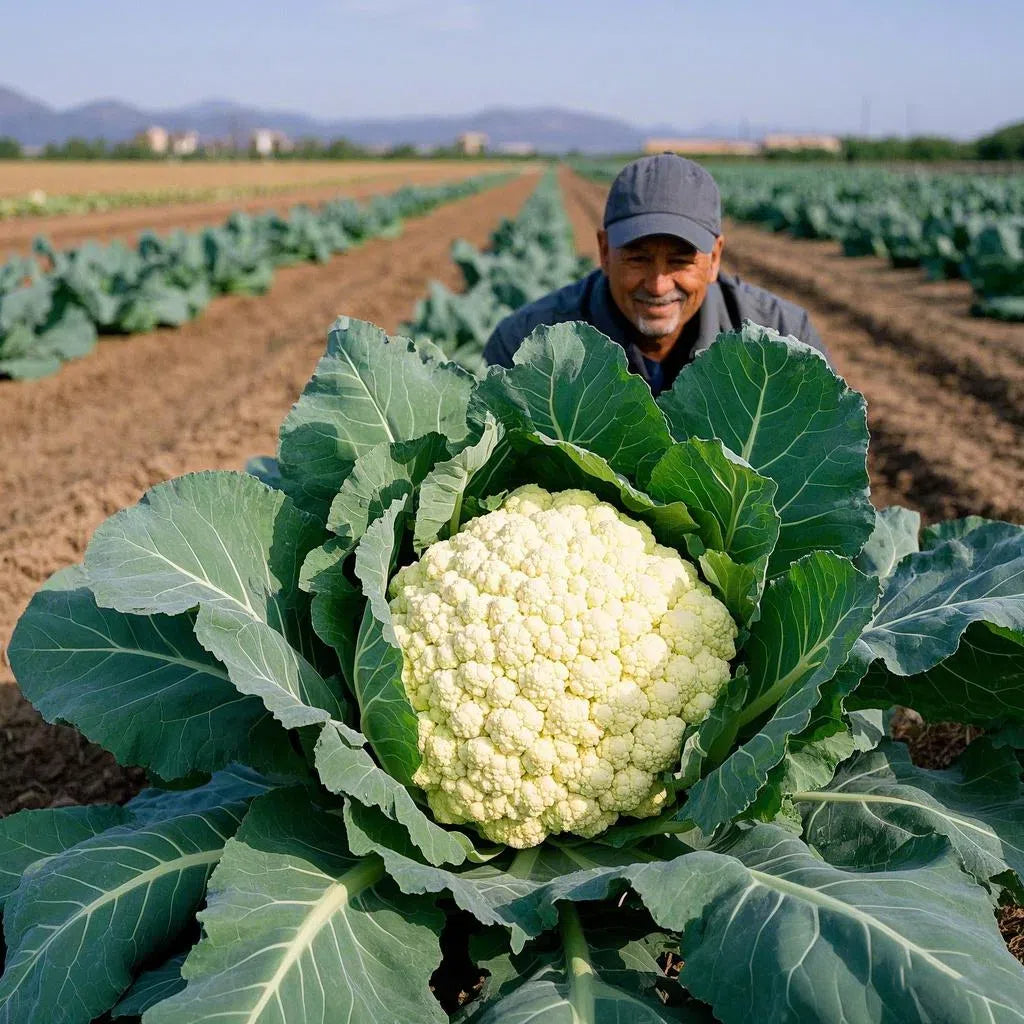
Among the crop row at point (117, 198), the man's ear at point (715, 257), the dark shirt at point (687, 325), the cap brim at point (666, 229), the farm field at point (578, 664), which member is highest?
the crop row at point (117, 198)

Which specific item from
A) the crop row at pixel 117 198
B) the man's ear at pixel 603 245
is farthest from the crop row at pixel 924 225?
the crop row at pixel 117 198

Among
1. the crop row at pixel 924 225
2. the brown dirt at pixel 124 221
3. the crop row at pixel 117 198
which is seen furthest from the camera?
the crop row at pixel 117 198

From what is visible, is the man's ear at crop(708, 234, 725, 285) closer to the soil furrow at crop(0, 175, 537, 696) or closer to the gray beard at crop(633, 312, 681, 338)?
the gray beard at crop(633, 312, 681, 338)

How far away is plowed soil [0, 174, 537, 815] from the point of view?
390 centimetres

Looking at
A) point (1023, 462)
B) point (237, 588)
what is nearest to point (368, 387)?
point (237, 588)

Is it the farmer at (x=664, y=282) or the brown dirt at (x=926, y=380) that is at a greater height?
the farmer at (x=664, y=282)

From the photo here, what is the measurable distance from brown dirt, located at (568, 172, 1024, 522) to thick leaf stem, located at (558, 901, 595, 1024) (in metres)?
4.48

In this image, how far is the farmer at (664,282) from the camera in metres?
3.94

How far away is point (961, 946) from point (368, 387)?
1776mm

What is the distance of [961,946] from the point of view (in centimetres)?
167

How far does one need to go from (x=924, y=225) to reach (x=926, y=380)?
12087 millimetres

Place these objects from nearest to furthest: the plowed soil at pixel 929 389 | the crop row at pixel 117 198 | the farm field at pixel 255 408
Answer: the farm field at pixel 255 408 → the plowed soil at pixel 929 389 → the crop row at pixel 117 198

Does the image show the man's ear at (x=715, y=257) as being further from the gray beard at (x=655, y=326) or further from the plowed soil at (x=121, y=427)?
the plowed soil at (x=121, y=427)

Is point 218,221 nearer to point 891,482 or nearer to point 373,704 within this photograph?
point 891,482
